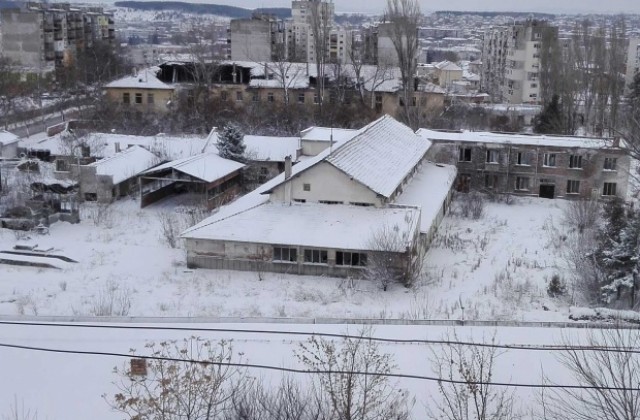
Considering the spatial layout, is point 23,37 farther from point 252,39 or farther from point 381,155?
point 381,155

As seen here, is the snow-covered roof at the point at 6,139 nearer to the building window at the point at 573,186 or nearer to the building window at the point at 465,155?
the building window at the point at 465,155

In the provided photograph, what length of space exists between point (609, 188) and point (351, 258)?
12.7 m

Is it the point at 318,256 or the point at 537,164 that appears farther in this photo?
the point at 537,164

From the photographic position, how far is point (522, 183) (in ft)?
89.6

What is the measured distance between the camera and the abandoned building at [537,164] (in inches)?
1041

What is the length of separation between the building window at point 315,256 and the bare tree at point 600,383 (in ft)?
30.8

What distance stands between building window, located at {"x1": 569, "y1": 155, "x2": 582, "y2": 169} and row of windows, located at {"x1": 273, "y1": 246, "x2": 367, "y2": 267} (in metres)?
12.0

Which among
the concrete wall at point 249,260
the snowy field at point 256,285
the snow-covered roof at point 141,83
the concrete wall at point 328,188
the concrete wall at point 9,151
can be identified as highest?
the snow-covered roof at point 141,83

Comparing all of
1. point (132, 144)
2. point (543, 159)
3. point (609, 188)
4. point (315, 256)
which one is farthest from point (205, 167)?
point (609, 188)

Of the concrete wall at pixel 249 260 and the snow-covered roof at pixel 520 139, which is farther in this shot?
the snow-covered roof at pixel 520 139

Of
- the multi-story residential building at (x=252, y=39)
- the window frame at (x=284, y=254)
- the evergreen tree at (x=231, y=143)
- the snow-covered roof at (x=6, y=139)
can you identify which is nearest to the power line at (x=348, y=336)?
the window frame at (x=284, y=254)

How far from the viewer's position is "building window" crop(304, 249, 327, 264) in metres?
18.1

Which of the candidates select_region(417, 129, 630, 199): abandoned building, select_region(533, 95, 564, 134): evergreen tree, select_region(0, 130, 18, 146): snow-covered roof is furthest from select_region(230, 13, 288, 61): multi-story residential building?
select_region(417, 129, 630, 199): abandoned building

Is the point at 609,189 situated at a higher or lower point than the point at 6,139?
lower
